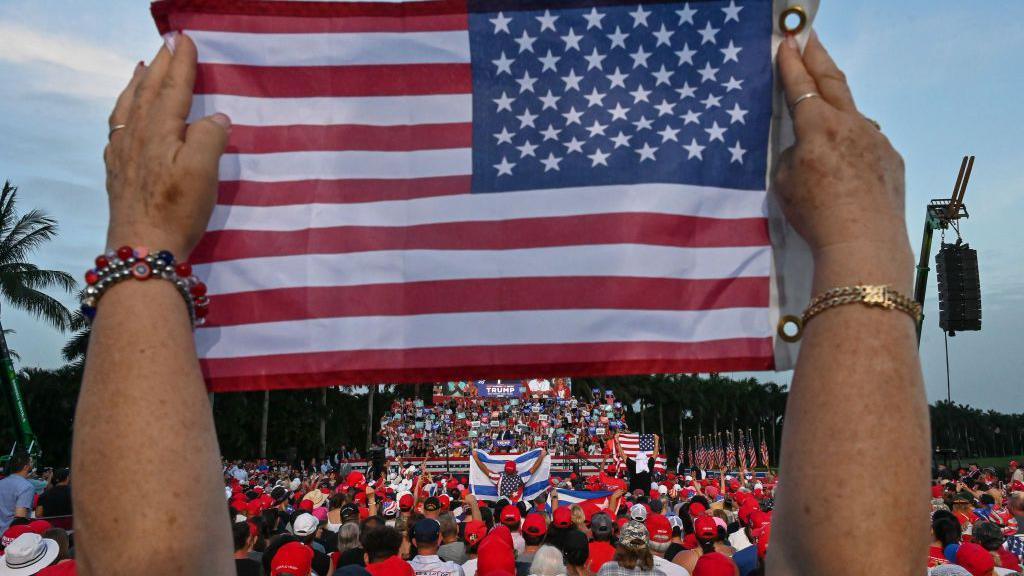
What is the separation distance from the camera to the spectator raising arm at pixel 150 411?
152 cm

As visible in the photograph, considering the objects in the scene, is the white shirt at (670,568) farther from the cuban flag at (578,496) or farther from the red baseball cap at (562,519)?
the cuban flag at (578,496)

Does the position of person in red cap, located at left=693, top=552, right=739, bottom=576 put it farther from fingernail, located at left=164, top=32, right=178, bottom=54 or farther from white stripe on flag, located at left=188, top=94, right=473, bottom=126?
fingernail, located at left=164, top=32, right=178, bottom=54

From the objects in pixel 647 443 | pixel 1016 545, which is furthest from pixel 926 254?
pixel 1016 545

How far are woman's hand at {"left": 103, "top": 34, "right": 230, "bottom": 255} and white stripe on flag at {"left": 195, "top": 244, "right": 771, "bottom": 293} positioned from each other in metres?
0.85

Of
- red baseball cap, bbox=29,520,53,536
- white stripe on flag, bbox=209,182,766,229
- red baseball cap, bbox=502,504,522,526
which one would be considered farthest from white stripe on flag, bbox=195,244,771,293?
red baseball cap, bbox=502,504,522,526

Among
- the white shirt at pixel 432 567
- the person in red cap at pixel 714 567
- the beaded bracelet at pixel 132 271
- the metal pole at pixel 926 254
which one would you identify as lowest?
the white shirt at pixel 432 567

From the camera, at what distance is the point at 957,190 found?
28.6m

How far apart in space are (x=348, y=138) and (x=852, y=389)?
6.73 ft

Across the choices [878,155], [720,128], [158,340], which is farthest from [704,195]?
[158,340]

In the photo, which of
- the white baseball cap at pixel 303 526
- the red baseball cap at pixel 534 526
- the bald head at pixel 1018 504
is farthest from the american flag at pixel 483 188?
the bald head at pixel 1018 504

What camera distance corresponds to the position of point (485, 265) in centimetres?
286

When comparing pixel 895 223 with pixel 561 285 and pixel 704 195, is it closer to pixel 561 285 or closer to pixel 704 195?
pixel 704 195

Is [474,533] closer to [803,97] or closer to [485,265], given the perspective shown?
[485,265]

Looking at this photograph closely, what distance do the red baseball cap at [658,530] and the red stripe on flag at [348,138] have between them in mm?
6886
